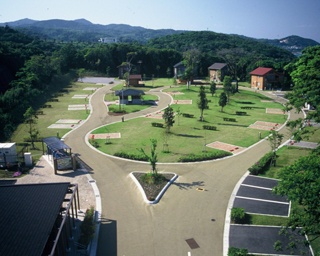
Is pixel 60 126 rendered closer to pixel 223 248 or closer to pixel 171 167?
pixel 171 167

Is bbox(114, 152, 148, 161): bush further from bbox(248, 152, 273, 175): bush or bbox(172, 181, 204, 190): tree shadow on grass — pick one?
bbox(248, 152, 273, 175): bush

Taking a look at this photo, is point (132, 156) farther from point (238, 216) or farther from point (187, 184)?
point (238, 216)

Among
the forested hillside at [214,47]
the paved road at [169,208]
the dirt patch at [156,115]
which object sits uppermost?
the forested hillside at [214,47]

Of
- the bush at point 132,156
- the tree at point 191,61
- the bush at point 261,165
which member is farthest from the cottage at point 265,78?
the bush at point 132,156

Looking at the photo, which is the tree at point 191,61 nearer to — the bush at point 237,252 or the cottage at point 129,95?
the cottage at point 129,95

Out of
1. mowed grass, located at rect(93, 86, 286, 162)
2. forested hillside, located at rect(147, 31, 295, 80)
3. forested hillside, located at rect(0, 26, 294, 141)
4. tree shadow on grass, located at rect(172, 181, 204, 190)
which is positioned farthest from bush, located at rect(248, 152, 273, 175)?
forested hillside, located at rect(147, 31, 295, 80)

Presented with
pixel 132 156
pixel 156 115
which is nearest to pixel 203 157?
pixel 132 156

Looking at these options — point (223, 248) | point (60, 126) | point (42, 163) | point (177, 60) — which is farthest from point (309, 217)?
point (177, 60)
